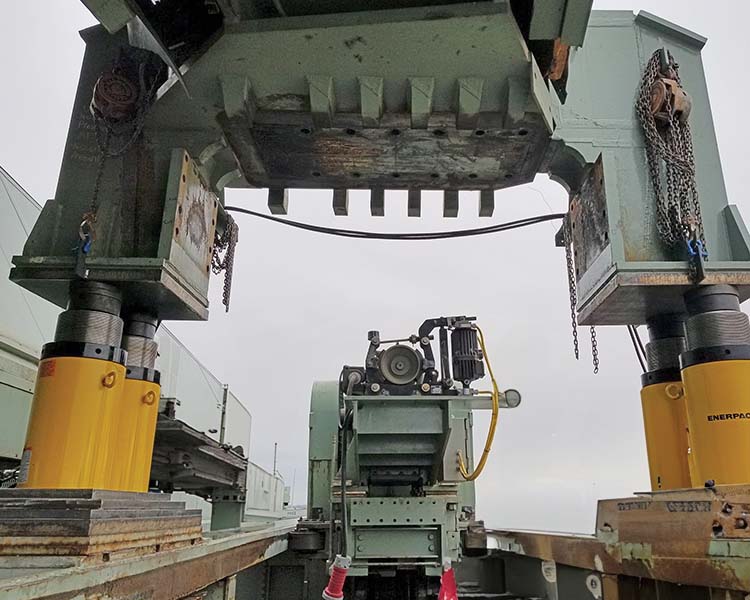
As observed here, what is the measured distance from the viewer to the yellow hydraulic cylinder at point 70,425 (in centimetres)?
218

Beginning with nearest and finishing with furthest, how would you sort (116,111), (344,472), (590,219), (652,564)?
(652,564), (116,111), (590,219), (344,472)

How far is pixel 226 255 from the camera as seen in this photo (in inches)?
138

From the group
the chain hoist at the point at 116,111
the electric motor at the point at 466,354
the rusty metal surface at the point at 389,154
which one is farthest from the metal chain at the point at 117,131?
the electric motor at the point at 466,354

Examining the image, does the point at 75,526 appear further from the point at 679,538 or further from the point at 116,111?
the point at 116,111

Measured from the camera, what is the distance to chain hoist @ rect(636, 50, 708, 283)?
2641mm

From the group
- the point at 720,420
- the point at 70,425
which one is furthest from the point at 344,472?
the point at 720,420

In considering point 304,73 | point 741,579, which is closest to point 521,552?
point 741,579

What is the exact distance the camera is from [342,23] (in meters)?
2.28

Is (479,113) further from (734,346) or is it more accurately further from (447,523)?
(447,523)

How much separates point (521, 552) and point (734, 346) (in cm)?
268

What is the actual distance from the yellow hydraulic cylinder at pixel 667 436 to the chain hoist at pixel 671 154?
0.70 meters

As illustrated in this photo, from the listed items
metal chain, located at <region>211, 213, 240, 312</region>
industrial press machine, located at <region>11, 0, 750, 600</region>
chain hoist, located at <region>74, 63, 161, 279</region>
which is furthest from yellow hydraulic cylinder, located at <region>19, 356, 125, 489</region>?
metal chain, located at <region>211, 213, 240, 312</region>

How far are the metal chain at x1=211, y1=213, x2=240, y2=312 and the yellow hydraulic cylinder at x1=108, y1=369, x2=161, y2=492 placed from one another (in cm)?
83

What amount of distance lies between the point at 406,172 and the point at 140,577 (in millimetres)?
2432
